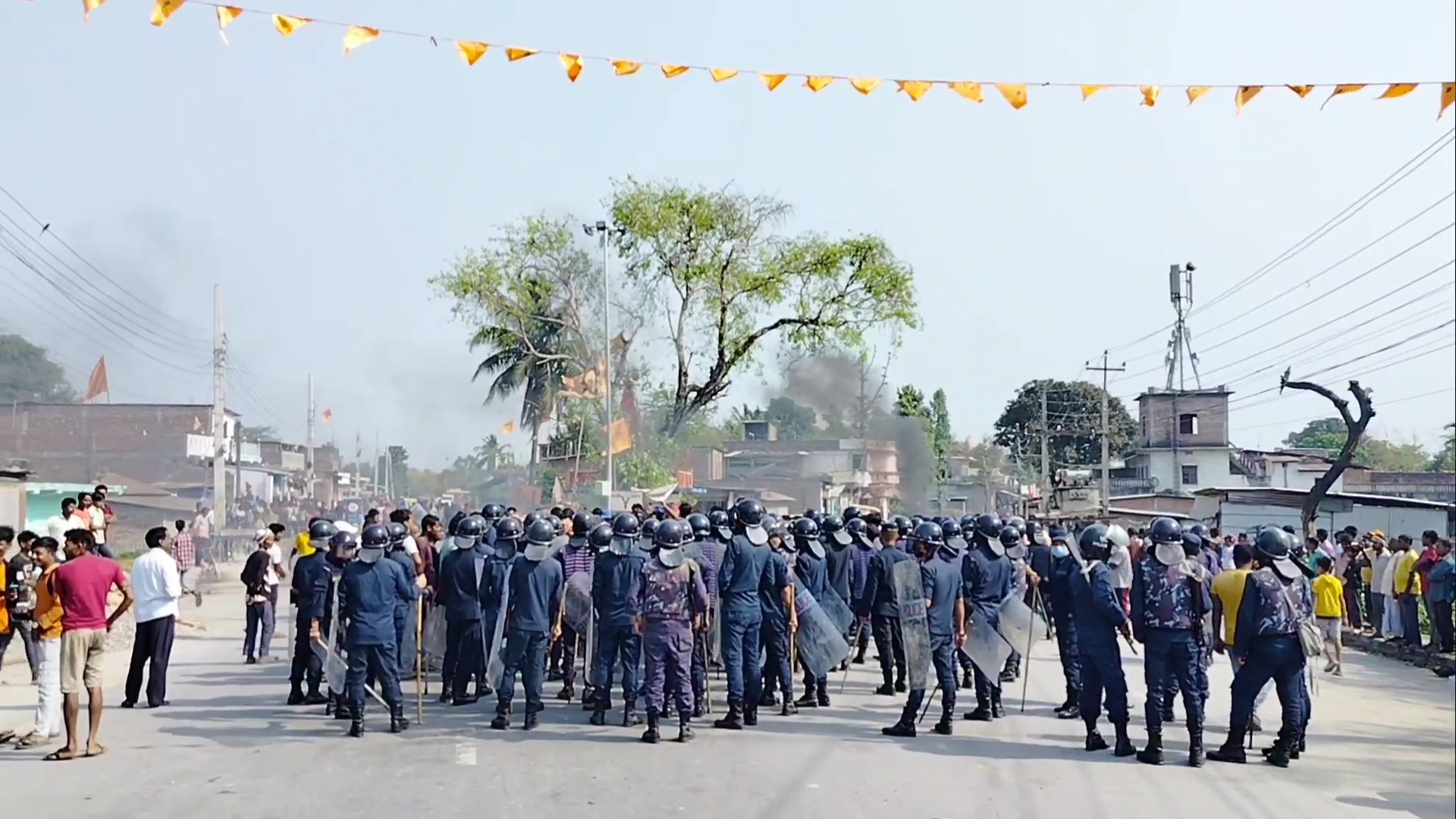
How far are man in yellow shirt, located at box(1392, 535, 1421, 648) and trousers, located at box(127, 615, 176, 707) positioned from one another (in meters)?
15.4

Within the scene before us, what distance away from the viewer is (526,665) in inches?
442

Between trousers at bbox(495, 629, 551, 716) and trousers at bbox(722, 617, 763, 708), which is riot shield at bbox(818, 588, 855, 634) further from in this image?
trousers at bbox(495, 629, 551, 716)

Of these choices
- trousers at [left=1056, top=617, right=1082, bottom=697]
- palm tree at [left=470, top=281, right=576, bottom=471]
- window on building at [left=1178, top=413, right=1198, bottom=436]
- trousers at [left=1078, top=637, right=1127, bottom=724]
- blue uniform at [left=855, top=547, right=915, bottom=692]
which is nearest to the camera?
trousers at [left=1078, top=637, right=1127, bottom=724]

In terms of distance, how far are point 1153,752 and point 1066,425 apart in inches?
2245

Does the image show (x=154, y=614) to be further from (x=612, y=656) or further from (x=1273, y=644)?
(x=1273, y=644)

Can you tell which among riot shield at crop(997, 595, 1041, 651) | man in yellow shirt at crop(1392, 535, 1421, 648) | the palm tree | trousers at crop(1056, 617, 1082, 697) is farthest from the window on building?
trousers at crop(1056, 617, 1082, 697)

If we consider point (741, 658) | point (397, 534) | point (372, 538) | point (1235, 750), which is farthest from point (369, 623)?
point (1235, 750)

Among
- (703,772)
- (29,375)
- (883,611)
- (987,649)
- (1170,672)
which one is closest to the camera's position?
(703,772)

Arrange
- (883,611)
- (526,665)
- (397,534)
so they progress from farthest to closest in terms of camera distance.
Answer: (883,611) → (397,534) → (526,665)

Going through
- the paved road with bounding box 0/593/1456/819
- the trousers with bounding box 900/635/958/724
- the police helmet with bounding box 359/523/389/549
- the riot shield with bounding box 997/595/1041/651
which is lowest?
the paved road with bounding box 0/593/1456/819

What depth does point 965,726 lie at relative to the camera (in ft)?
37.9

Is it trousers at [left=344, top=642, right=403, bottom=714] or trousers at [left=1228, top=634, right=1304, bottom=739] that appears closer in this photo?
trousers at [left=1228, top=634, right=1304, bottom=739]

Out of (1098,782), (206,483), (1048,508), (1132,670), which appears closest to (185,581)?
(1132,670)

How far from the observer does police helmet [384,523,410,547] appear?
1274 cm
